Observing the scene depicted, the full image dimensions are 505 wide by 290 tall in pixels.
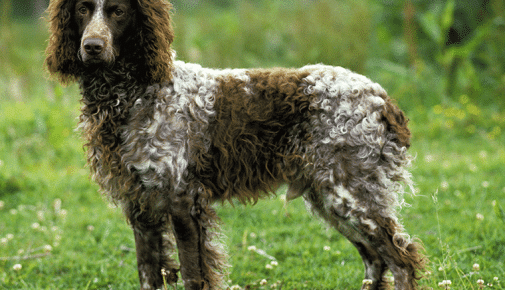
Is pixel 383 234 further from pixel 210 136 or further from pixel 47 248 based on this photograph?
pixel 47 248

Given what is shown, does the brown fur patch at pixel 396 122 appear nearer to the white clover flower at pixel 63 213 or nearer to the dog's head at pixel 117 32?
the dog's head at pixel 117 32

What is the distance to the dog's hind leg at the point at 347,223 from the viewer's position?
302 centimetres

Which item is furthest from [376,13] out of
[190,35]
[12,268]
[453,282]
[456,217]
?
[12,268]

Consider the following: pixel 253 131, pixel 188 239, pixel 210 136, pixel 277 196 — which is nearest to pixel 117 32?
pixel 210 136

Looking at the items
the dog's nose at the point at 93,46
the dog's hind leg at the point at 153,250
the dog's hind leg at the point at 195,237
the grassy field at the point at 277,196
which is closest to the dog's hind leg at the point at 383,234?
the grassy field at the point at 277,196

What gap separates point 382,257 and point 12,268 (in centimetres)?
284

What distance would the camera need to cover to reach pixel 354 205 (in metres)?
3.01

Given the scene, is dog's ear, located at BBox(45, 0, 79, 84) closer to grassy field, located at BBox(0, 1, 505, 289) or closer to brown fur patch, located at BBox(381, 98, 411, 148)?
grassy field, located at BBox(0, 1, 505, 289)

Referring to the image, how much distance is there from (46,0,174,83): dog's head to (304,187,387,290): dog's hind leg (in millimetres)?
1292

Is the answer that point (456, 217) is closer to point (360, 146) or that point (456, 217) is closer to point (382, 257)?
point (382, 257)

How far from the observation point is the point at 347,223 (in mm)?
3072

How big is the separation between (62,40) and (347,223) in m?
2.15

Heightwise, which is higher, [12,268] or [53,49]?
[53,49]

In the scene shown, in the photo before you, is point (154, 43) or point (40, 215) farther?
point (40, 215)
